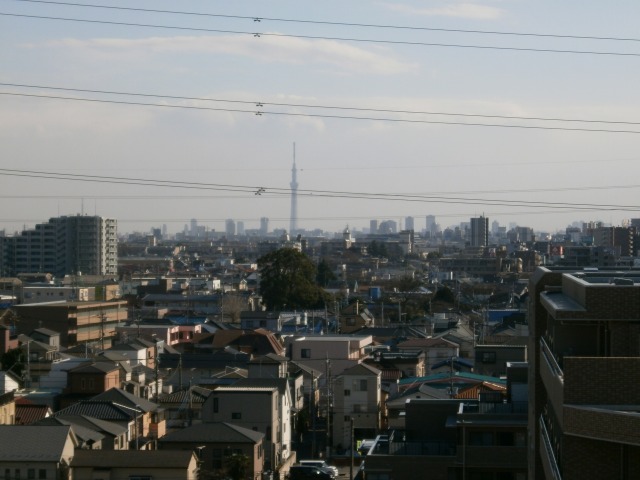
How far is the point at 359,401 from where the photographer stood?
15.5 metres

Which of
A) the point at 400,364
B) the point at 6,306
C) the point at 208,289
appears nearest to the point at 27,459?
the point at 400,364

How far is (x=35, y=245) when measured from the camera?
178 feet

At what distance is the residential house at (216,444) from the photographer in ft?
38.7

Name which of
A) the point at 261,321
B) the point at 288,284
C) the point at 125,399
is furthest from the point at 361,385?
the point at 288,284

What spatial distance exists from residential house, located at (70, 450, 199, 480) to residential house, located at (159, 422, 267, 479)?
100 centimetres

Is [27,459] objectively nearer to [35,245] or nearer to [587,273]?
[587,273]

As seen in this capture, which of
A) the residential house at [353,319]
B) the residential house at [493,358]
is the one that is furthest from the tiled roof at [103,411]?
the residential house at [353,319]

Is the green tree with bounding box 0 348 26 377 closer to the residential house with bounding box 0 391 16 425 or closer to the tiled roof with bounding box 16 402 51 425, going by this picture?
the tiled roof with bounding box 16 402 51 425

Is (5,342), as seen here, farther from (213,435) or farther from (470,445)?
(470,445)

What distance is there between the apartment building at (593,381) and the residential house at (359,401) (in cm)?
1035

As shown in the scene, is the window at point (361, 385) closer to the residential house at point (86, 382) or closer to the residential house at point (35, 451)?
the residential house at point (86, 382)

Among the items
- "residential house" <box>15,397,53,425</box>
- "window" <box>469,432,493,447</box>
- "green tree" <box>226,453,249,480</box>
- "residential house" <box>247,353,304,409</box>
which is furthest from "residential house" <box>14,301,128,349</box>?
"window" <box>469,432,493,447</box>

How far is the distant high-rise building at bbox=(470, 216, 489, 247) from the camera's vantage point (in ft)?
298

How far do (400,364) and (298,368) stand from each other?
73.8 inches
